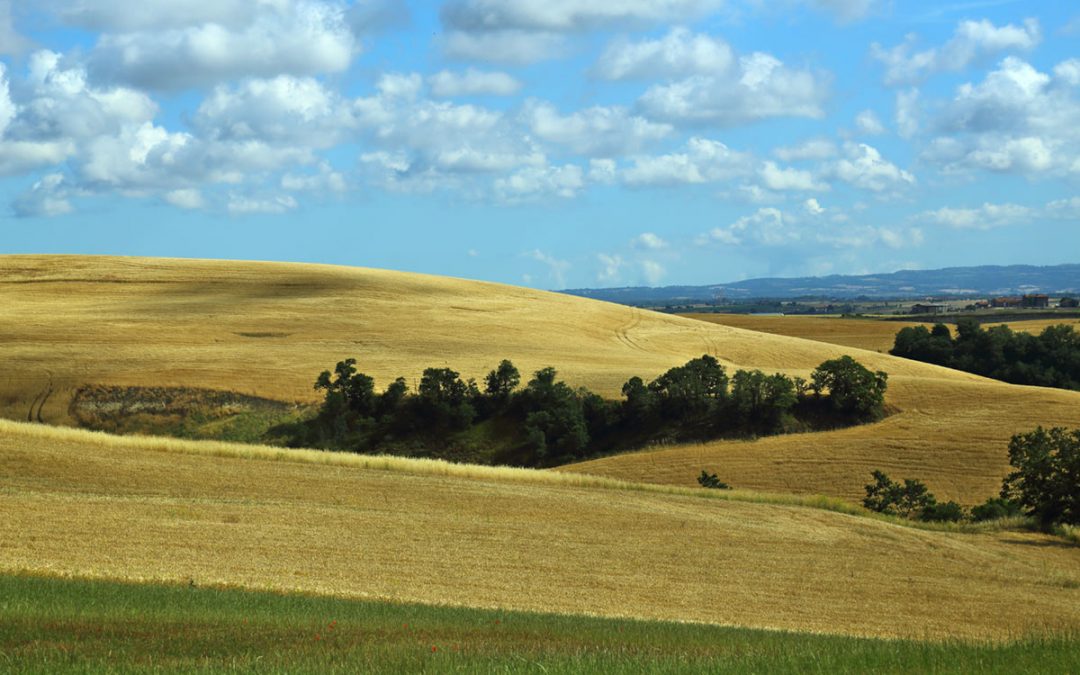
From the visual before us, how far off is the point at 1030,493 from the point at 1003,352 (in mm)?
56059

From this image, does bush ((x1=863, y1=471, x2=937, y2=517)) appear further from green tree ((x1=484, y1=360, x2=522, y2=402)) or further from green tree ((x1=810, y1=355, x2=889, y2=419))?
green tree ((x1=484, y1=360, x2=522, y2=402))

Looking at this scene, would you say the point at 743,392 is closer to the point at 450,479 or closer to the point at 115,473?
the point at 450,479

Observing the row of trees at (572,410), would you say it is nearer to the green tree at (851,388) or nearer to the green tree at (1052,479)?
the green tree at (851,388)

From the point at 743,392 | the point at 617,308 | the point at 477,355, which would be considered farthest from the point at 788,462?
the point at 617,308

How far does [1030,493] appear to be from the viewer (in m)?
35.4

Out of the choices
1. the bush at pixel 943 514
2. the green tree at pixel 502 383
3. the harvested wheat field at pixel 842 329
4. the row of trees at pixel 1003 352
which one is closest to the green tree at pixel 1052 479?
the bush at pixel 943 514

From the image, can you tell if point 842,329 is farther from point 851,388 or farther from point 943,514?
point 943,514

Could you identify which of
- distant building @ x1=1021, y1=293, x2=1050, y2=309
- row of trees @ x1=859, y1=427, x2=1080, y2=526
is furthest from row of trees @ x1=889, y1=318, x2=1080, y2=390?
distant building @ x1=1021, y1=293, x2=1050, y2=309

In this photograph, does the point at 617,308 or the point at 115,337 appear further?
the point at 617,308

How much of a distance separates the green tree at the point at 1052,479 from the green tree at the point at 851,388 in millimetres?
19224

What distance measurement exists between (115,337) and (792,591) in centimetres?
5613

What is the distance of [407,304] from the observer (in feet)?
280

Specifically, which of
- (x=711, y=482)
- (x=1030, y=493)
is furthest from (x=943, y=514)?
(x=711, y=482)

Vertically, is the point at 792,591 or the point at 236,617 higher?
the point at 236,617
